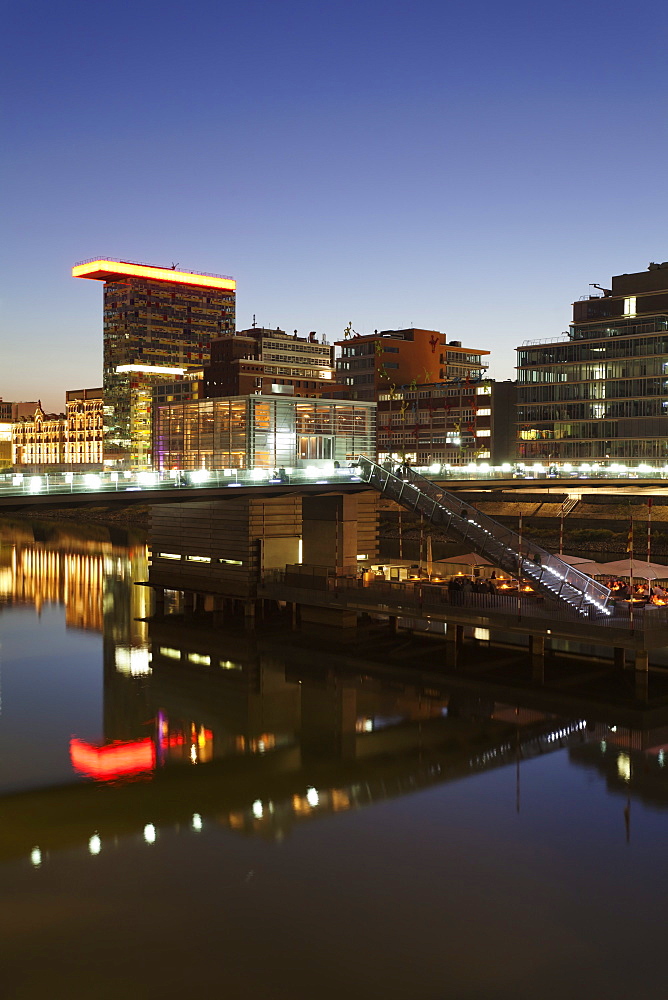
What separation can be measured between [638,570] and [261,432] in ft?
77.5

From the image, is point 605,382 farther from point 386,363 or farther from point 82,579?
point 82,579

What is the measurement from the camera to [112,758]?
3200 centimetres

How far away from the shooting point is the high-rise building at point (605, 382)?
12200 cm

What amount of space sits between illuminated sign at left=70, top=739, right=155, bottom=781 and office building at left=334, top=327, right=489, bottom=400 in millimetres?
137281

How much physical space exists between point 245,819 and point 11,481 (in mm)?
18624

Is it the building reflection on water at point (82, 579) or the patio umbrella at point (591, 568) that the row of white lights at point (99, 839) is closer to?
the building reflection on water at point (82, 579)

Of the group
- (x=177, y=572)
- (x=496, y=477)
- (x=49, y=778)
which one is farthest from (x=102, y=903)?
(x=496, y=477)

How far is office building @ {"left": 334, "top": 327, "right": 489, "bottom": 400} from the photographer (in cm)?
17375

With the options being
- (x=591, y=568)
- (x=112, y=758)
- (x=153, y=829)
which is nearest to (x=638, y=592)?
(x=591, y=568)

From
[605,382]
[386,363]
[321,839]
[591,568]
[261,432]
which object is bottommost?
[321,839]

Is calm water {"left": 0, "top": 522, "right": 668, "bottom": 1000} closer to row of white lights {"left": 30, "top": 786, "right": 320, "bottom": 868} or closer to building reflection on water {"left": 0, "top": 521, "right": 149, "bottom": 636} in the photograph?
row of white lights {"left": 30, "top": 786, "right": 320, "bottom": 868}

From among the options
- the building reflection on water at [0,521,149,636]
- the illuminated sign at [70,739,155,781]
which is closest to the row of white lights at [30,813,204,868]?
the illuminated sign at [70,739,155,781]

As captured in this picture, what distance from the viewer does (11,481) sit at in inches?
1531

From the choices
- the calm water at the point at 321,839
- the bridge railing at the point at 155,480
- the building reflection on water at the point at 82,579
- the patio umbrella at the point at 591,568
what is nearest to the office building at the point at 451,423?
the building reflection on water at the point at 82,579
